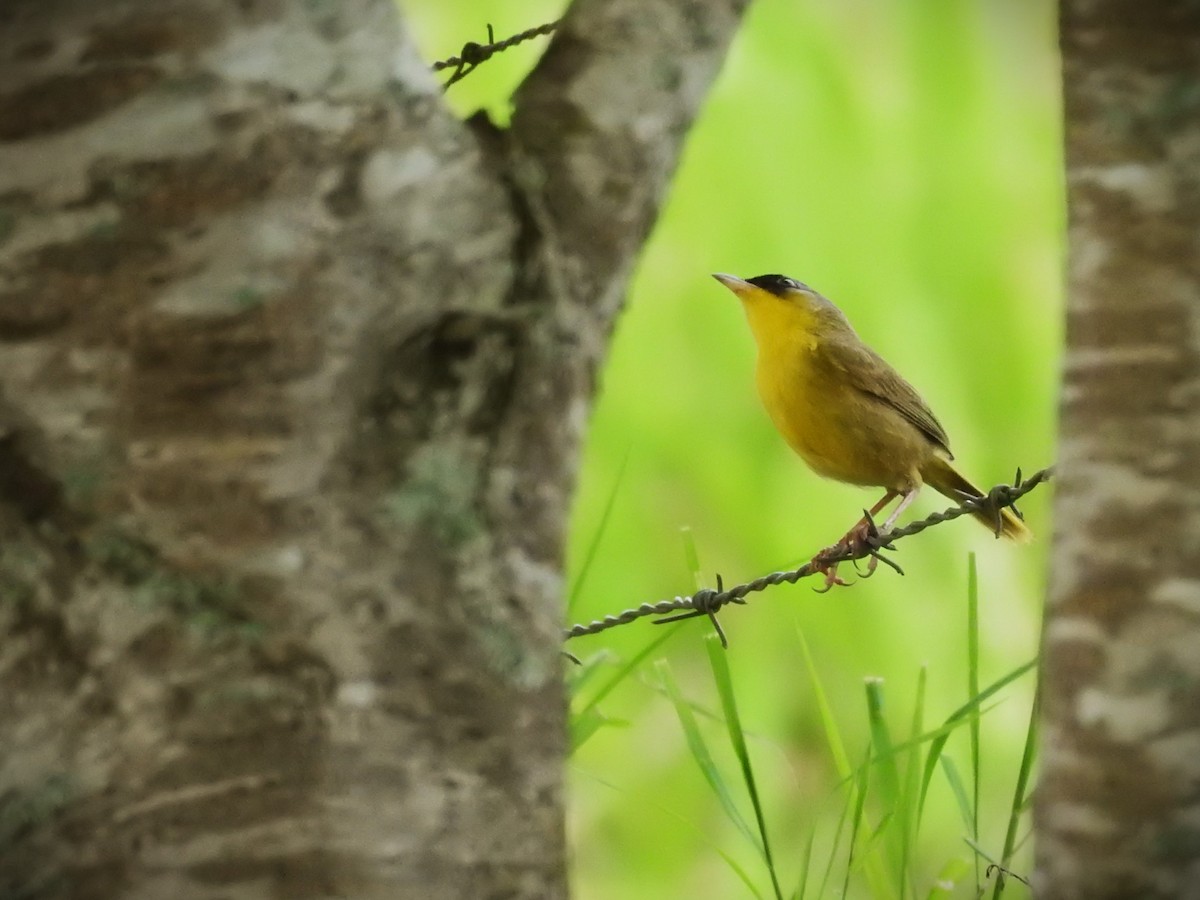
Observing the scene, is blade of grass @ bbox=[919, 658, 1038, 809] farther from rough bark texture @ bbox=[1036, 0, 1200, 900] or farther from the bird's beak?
the bird's beak

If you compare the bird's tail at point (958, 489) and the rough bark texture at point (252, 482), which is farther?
the bird's tail at point (958, 489)

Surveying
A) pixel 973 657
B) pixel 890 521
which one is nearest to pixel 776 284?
pixel 890 521

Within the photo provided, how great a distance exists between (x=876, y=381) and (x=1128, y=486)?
0.99 metres

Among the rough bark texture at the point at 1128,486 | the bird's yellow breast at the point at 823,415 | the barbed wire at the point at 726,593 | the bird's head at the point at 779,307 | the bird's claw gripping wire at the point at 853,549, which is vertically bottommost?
the rough bark texture at the point at 1128,486

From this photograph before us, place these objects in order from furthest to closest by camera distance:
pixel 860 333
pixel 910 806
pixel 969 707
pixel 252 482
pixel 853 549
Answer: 1. pixel 860 333
2. pixel 853 549
3. pixel 910 806
4. pixel 969 707
5. pixel 252 482

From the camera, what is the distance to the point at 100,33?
0.77 m

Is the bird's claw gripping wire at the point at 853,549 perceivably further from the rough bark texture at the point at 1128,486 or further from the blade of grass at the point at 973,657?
the rough bark texture at the point at 1128,486

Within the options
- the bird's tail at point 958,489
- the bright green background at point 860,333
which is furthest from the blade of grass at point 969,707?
the bright green background at point 860,333

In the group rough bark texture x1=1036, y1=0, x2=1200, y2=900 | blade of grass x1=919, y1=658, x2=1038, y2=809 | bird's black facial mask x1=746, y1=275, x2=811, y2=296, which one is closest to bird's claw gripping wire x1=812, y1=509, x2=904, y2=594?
bird's black facial mask x1=746, y1=275, x2=811, y2=296

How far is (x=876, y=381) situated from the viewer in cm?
174

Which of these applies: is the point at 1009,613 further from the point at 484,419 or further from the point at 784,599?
the point at 484,419

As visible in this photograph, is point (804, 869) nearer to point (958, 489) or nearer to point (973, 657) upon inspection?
point (973, 657)

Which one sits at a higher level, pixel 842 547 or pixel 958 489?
pixel 958 489

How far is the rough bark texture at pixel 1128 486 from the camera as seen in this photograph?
0.74 m
